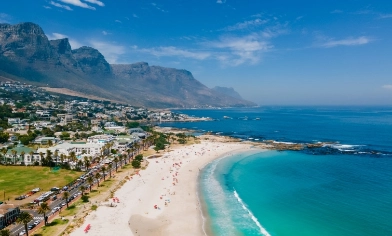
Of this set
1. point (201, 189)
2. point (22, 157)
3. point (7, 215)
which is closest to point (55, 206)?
point (7, 215)

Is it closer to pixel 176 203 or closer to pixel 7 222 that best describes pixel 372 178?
pixel 176 203

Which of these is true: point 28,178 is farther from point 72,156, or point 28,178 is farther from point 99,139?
point 99,139

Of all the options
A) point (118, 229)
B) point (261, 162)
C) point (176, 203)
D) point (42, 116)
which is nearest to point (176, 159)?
point (261, 162)

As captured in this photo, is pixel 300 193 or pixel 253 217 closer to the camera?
pixel 253 217

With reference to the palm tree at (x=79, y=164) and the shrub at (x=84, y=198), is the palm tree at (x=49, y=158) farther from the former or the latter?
the shrub at (x=84, y=198)

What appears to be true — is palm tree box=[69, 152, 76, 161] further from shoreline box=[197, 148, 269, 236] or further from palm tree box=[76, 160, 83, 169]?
shoreline box=[197, 148, 269, 236]

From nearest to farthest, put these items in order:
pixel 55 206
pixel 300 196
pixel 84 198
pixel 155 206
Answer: pixel 55 206 < pixel 155 206 < pixel 84 198 < pixel 300 196

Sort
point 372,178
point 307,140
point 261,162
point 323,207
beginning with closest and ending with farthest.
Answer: point 323,207 < point 372,178 < point 261,162 < point 307,140

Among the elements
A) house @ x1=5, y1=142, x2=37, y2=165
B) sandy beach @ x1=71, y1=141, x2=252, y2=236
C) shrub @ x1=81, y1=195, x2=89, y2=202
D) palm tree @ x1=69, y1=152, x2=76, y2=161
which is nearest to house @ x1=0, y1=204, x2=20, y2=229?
shrub @ x1=81, y1=195, x2=89, y2=202
